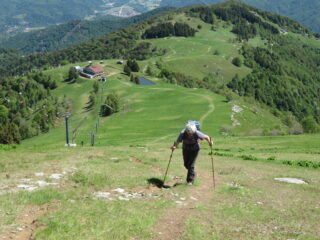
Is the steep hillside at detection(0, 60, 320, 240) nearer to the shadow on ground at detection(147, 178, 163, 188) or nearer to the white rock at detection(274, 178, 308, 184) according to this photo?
the shadow on ground at detection(147, 178, 163, 188)

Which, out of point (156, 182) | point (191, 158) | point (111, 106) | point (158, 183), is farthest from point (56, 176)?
point (111, 106)

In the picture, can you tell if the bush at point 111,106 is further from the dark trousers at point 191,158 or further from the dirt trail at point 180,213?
the dark trousers at point 191,158

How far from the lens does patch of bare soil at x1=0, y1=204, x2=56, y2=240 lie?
10.2 m

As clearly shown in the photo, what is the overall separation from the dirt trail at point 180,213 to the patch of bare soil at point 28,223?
386cm

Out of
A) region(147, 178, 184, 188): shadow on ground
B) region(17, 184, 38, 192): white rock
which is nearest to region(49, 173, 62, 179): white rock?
region(17, 184, 38, 192): white rock

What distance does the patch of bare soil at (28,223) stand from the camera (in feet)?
33.4

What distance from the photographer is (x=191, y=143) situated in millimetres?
17422

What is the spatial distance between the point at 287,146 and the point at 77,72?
6638 inches

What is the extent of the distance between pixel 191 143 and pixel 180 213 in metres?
4.84

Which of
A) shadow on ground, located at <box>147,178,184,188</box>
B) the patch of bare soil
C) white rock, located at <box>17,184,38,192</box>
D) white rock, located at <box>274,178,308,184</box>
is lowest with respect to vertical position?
white rock, located at <box>274,178,308,184</box>

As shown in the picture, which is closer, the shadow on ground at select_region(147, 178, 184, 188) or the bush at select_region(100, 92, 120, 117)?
the shadow on ground at select_region(147, 178, 184, 188)

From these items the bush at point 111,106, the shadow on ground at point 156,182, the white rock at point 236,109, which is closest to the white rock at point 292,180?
the shadow on ground at point 156,182

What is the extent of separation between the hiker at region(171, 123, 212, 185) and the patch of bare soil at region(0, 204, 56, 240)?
7353 millimetres

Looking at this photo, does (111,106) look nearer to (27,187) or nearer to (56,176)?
(56,176)
